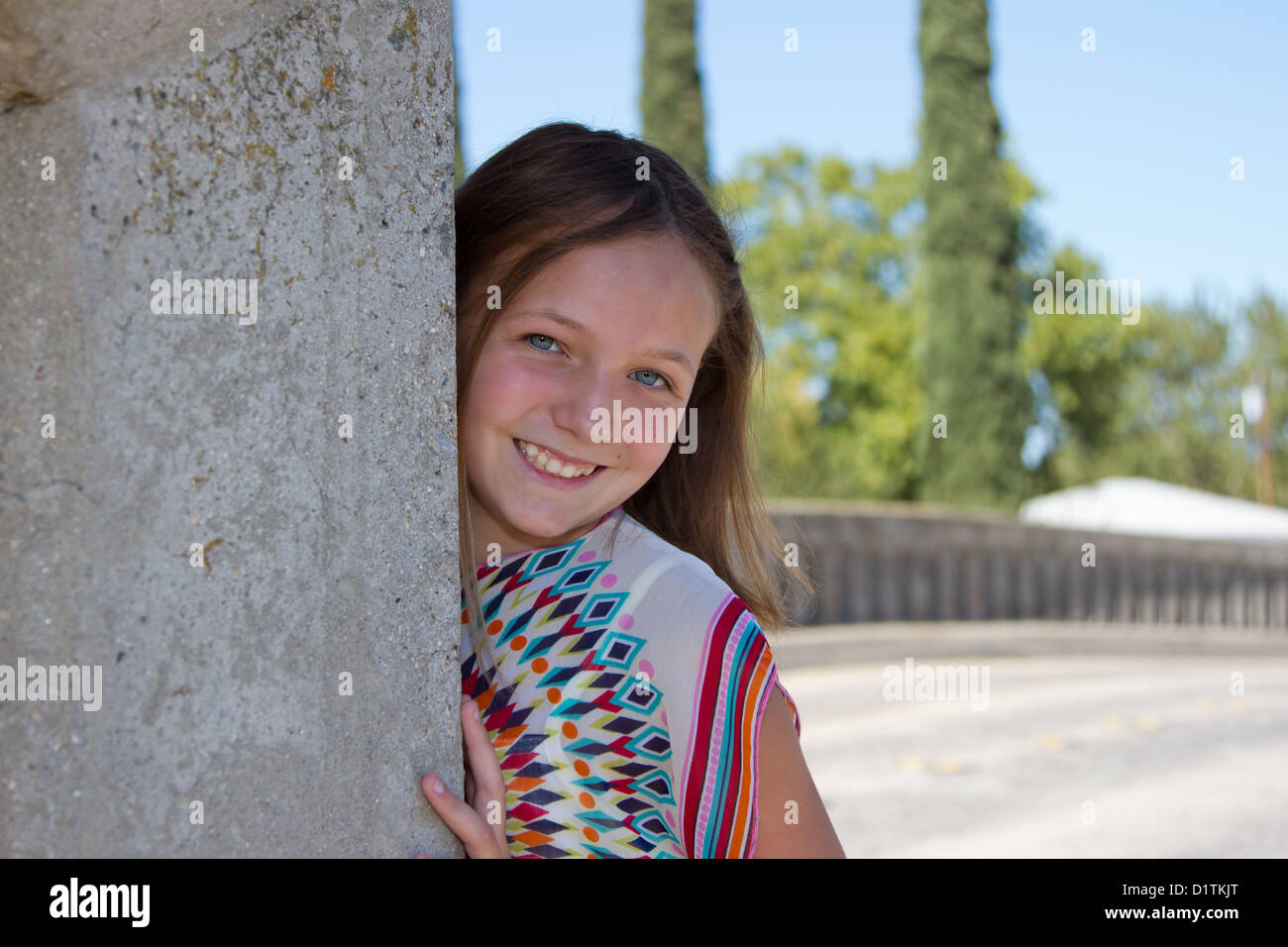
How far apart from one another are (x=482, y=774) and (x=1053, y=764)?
19.5 feet

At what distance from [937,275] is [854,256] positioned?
432 inches

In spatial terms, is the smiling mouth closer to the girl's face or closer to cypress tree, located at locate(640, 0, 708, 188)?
the girl's face

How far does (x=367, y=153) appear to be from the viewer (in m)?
1.27

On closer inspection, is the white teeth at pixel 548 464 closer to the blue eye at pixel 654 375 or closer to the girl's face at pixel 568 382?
the girl's face at pixel 568 382

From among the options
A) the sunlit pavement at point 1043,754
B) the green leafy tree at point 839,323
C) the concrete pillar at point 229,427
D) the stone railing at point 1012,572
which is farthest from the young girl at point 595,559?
the green leafy tree at point 839,323

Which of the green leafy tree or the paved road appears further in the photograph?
the green leafy tree

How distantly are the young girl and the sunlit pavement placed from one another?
1803 mm

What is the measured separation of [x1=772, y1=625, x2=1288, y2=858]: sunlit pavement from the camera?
5.28 meters

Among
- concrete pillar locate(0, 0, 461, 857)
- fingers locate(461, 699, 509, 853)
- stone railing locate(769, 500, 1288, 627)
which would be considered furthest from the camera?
stone railing locate(769, 500, 1288, 627)

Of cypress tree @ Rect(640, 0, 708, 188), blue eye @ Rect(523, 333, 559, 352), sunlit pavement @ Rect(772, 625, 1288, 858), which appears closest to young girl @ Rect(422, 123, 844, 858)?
blue eye @ Rect(523, 333, 559, 352)

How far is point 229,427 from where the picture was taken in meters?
1.14

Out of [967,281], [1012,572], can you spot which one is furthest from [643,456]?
[967,281]
